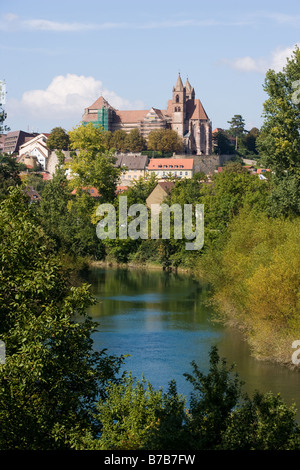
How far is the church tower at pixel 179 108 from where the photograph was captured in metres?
144

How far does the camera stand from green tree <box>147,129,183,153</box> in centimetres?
12988

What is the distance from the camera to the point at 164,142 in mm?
129750

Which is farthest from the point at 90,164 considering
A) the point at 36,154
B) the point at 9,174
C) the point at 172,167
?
the point at 36,154

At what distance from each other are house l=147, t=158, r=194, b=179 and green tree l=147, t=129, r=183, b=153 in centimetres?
1076

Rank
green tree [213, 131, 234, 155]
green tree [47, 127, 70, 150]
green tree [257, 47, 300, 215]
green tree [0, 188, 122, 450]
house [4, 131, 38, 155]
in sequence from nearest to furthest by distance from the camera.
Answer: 1. green tree [0, 188, 122, 450]
2. green tree [257, 47, 300, 215]
3. green tree [47, 127, 70, 150]
4. green tree [213, 131, 234, 155]
5. house [4, 131, 38, 155]

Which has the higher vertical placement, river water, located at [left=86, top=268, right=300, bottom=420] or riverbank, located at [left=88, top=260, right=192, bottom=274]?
riverbank, located at [left=88, top=260, right=192, bottom=274]

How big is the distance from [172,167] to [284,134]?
83922 mm

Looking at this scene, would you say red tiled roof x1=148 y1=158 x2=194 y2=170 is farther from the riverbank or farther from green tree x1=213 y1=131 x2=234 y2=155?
the riverbank

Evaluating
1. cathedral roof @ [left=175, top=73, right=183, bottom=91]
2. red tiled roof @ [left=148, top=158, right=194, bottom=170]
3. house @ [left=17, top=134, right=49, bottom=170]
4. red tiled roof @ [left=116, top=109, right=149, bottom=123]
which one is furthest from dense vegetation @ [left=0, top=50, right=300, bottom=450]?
red tiled roof @ [left=116, top=109, right=149, bottom=123]

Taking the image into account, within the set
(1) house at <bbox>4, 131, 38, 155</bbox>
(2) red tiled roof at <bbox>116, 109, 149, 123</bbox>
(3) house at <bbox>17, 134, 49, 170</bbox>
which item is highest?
(2) red tiled roof at <bbox>116, 109, 149, 123</bbox>

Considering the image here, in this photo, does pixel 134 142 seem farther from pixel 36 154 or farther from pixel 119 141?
pixel 36 154

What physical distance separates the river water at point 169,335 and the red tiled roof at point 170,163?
240ft

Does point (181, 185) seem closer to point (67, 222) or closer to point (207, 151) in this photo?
point (67, 222)
